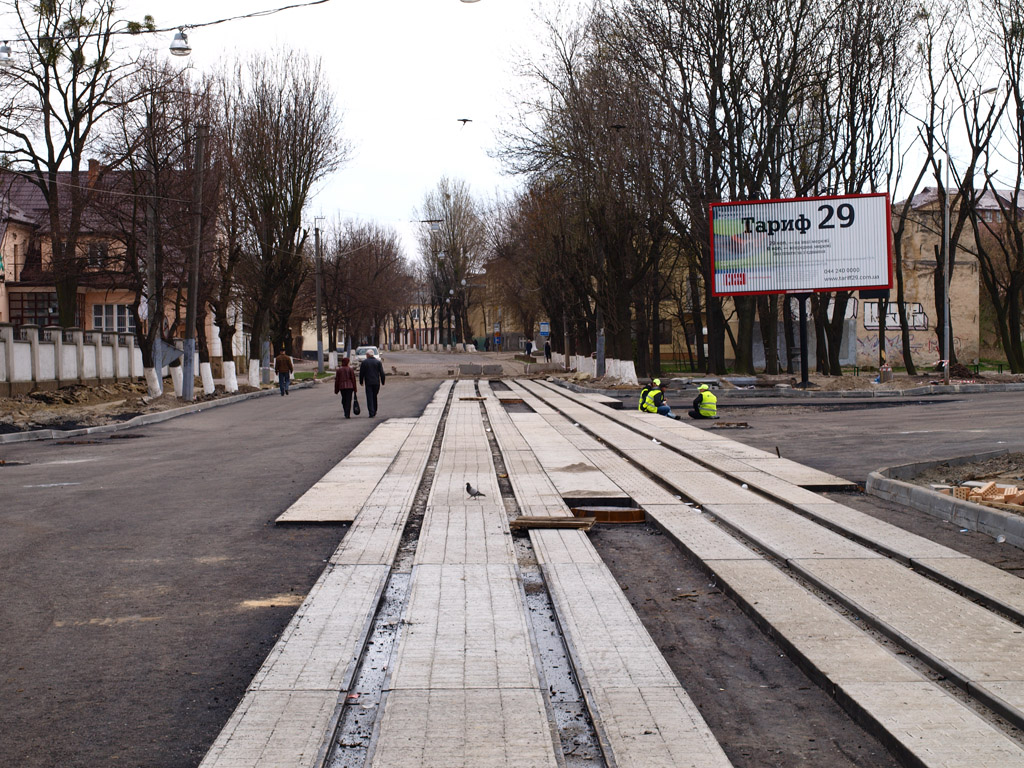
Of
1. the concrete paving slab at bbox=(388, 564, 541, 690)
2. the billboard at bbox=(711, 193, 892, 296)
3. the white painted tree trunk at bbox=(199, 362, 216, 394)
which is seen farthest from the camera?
the white painted tree trunk at bbox=(199, 362, 216, 394)

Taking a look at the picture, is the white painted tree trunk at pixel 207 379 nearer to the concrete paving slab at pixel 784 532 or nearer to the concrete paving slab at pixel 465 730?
the concrete paving slab at pixel 784 532

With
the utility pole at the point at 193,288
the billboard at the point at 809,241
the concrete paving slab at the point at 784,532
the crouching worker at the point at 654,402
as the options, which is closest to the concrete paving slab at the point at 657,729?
the concrete paving slab at the point at 784,532

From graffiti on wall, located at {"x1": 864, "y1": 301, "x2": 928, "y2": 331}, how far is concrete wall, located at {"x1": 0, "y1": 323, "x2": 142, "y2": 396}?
38421mm

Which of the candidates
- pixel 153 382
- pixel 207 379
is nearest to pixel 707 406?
pixel 153 382

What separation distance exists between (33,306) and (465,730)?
56.0 metres

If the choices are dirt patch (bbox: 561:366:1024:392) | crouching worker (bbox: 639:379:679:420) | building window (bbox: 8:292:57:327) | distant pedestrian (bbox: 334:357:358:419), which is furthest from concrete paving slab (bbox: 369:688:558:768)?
building window (bbox: 8:292:57:327)

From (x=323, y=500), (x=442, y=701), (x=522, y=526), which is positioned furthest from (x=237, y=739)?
(x=323, y=500)

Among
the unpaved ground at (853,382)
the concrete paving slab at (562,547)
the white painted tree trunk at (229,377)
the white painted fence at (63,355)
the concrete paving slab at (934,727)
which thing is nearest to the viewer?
the concrete paving slab at (934,727)

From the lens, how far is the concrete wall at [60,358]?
1126 inches

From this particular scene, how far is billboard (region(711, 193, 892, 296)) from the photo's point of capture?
108 ft

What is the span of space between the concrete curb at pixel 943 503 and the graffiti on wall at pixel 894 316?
4759 centimetres

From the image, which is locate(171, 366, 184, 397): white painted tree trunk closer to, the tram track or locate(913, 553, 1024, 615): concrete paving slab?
the tram track

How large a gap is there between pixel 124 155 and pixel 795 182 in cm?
2372

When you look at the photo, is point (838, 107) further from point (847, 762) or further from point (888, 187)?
point (847, 762)
